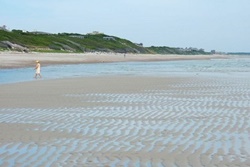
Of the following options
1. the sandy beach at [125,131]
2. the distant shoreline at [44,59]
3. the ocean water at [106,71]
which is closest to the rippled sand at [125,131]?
the sandy beach at [125,131]

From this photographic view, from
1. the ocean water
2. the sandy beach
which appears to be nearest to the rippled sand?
the sandy beach

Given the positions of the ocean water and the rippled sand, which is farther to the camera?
the ocean water

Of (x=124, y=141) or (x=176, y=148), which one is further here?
(x=124, y=141)

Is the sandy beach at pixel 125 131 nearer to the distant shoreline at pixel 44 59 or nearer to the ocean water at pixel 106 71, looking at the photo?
the ocean water at pixel 106 71

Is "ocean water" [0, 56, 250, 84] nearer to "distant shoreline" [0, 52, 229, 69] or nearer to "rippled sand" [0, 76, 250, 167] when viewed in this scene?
"distant shoreline" [0, 52, 229, 69]

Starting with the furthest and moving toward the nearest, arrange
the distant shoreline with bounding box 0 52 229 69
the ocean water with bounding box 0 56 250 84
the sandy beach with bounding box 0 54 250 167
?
the distant shoreline with bounding box 0 52 229 69
the ocean water with bounding box 0 56 250 84
the sandy beach with bounding box 0 54 250 167

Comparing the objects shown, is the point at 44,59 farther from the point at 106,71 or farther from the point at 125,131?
the point at 125,131

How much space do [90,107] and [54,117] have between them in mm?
2070

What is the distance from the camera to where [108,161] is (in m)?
6.63

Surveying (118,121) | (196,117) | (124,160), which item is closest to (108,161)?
(124,160)

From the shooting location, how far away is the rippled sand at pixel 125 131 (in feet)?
22.4

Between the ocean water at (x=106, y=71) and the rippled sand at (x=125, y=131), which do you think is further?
the ocean water at (x=106, y=71)

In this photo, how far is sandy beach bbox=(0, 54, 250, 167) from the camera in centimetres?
681

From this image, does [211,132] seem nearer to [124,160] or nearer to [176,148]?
Result: [176,148]
